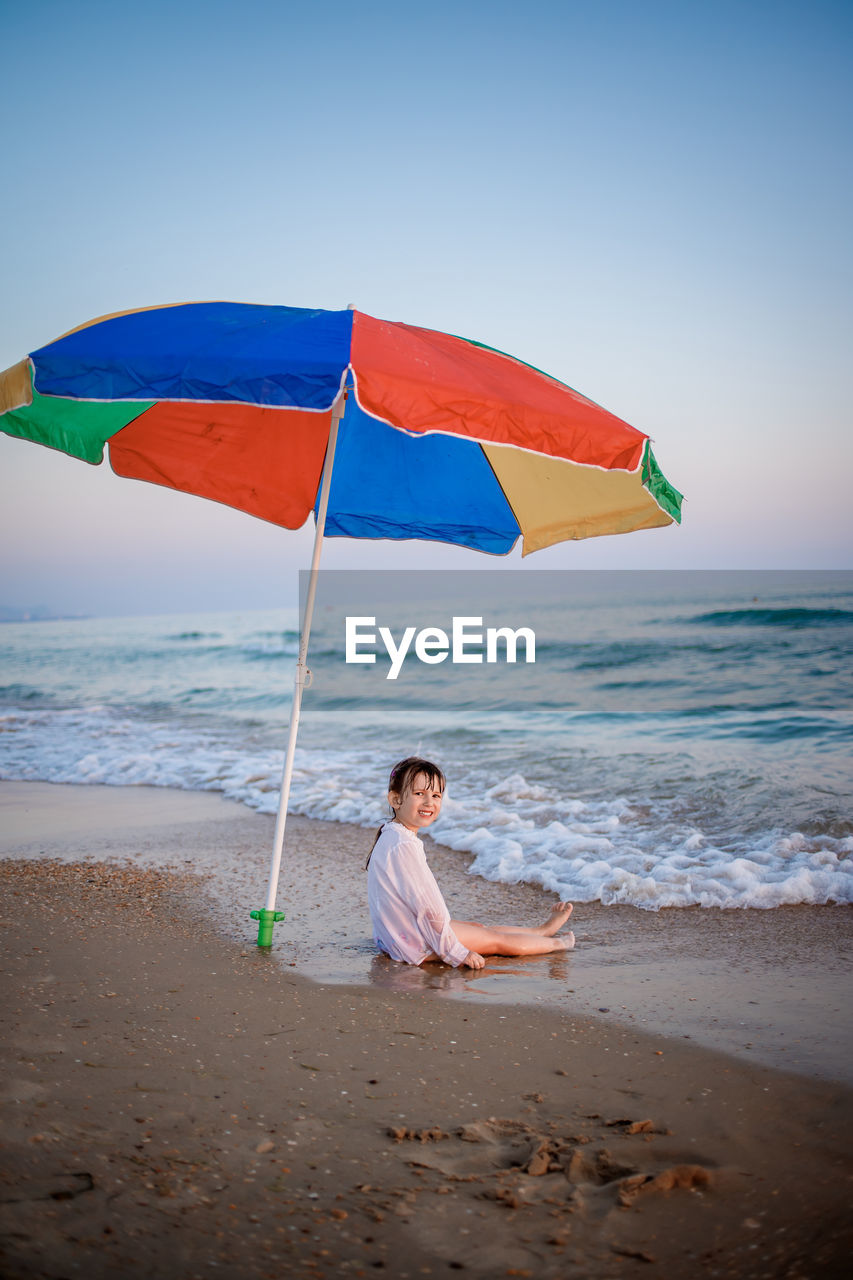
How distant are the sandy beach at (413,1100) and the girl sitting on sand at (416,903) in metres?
0.11

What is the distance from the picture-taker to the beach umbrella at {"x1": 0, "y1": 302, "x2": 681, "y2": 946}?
2756mm

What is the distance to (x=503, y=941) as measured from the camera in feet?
13.3

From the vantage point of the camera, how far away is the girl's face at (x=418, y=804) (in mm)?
3947

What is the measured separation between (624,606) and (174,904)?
101 feet

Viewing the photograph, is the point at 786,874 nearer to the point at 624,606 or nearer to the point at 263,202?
the point at 263,202

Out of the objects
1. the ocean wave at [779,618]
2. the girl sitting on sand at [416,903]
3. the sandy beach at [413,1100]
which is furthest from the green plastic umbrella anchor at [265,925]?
the ocean wave at [779,618]

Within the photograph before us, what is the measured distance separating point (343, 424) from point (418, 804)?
197 cm

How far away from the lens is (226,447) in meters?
4.11

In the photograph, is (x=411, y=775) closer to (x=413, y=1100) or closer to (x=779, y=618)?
(x=413, y=1100)

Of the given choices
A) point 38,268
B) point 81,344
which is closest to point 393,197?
point 38,268

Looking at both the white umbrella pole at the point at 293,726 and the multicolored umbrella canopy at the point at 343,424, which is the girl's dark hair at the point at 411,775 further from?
the multicolored umbrella canopy at the point at 343,424

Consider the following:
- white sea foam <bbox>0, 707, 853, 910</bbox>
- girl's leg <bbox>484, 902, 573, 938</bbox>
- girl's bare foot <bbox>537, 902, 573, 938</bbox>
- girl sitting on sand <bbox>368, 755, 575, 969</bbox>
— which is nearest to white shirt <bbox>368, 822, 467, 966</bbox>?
girl sitting on sand <bbox>368, 755, 575, 969</bbox>

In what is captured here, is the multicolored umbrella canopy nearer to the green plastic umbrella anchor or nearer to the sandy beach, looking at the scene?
the green plastic umbrella anchor

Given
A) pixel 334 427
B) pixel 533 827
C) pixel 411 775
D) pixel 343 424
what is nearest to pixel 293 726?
pixel 411 775
